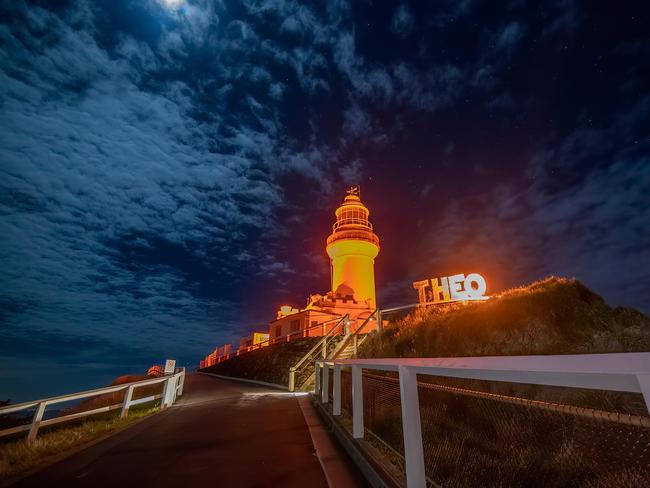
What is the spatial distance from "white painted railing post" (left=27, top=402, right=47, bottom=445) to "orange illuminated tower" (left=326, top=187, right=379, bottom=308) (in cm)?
2679

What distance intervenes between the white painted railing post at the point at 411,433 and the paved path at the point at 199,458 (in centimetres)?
120

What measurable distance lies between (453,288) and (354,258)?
1249 centimetres

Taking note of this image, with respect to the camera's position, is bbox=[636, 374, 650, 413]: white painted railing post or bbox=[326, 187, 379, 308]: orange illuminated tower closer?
bbox=[636, 374, 650, 413]: white painted railing post

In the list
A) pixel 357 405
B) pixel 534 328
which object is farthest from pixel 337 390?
pixel 534 328

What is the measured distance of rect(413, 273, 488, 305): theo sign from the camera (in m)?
22.5

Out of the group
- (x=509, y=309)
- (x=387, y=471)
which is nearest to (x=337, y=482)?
(x=387, y=471)

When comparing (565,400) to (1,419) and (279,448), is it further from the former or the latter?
(1,419)

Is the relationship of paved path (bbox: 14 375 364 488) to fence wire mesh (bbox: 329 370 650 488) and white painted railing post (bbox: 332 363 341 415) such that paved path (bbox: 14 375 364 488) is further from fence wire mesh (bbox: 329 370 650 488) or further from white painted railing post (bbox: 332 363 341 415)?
fence wire mesh (bbox: 329 370 650 488)

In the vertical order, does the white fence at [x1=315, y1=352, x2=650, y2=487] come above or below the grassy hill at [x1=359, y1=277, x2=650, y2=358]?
below

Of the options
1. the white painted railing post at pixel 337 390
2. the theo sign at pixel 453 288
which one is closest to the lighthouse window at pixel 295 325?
the theo sign at pixel 453 288

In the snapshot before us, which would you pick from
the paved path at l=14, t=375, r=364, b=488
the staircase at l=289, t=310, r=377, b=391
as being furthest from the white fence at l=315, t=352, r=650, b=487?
the staircase at l=289, t=310, r=377, b=391

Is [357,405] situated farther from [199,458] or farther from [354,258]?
[354,258]

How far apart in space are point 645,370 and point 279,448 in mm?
5146

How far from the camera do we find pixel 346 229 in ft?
114
